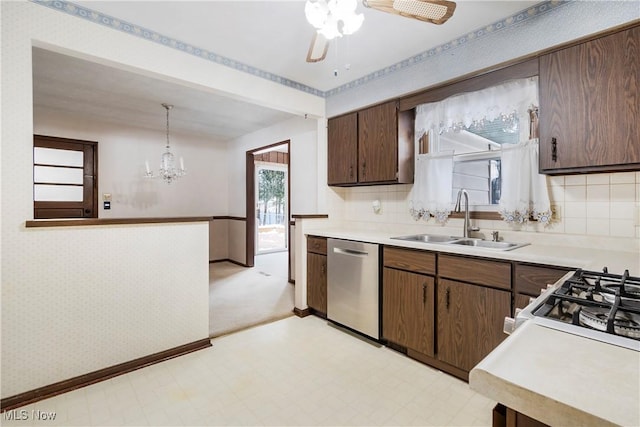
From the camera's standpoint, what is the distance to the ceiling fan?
139cm

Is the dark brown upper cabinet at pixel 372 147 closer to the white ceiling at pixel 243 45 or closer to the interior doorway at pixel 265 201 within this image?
the white ceiling at pixel 243 45

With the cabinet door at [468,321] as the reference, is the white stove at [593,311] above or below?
above

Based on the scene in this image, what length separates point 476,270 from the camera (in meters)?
1.98

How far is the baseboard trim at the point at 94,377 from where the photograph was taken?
5.93ft

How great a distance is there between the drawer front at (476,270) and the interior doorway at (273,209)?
493 cm

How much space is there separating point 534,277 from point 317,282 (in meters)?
1.90

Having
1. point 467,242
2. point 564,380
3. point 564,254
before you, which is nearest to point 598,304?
point 564,380

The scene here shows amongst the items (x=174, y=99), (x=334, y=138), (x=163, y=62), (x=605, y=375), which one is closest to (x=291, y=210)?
(x=334, y=138)

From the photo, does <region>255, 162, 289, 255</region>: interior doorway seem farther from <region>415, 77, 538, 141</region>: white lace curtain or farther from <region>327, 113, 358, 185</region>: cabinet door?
<region>415, 77, 538, 141</region>: white lace curtain

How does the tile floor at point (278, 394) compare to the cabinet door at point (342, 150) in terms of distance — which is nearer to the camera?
the tile floor at point (278, 394)

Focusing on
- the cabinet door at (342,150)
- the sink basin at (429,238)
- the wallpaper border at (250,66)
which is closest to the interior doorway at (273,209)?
the cabinet door at (342,150)

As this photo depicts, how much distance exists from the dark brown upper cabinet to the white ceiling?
17.0 inches

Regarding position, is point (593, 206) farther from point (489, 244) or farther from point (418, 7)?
point (418, 7)

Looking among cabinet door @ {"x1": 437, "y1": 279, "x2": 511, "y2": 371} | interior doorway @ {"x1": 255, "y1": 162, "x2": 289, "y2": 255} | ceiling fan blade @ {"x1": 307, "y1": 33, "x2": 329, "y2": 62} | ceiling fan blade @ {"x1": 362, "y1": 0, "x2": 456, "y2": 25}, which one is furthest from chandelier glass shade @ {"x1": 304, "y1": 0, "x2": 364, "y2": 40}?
interior doorway @ {"x1": 255, "y1": 162, "x2": 289, "y2": 255}
